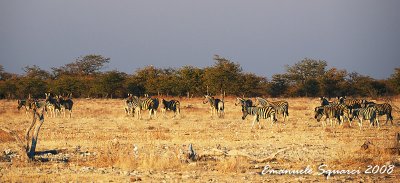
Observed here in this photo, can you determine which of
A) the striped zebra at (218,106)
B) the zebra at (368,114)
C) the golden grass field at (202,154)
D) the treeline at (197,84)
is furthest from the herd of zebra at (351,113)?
the treeline at (197,84)

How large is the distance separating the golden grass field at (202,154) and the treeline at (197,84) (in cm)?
3876

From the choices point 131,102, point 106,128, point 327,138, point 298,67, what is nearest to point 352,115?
point 327,138

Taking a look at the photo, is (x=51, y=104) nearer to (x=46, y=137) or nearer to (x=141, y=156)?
(x=46, y=137)

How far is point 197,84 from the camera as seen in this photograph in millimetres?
64875

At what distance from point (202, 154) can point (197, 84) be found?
168ft

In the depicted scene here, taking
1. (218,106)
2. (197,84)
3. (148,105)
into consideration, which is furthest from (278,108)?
(197,84)

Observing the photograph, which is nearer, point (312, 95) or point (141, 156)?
point (141, 156)

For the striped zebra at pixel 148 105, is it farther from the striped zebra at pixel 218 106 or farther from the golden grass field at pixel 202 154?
the golden grass field at pixel 202 154

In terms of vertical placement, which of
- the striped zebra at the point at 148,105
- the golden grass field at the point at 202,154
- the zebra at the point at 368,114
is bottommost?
the golden grass field at the point at 202,154

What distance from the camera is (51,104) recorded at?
31.7 m

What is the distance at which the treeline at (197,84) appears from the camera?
61609 millimetres

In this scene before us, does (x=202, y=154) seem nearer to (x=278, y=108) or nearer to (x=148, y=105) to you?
(x=278, y=108)

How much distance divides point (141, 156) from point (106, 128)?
10.6 metres

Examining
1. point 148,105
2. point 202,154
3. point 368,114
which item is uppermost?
point 148,105
